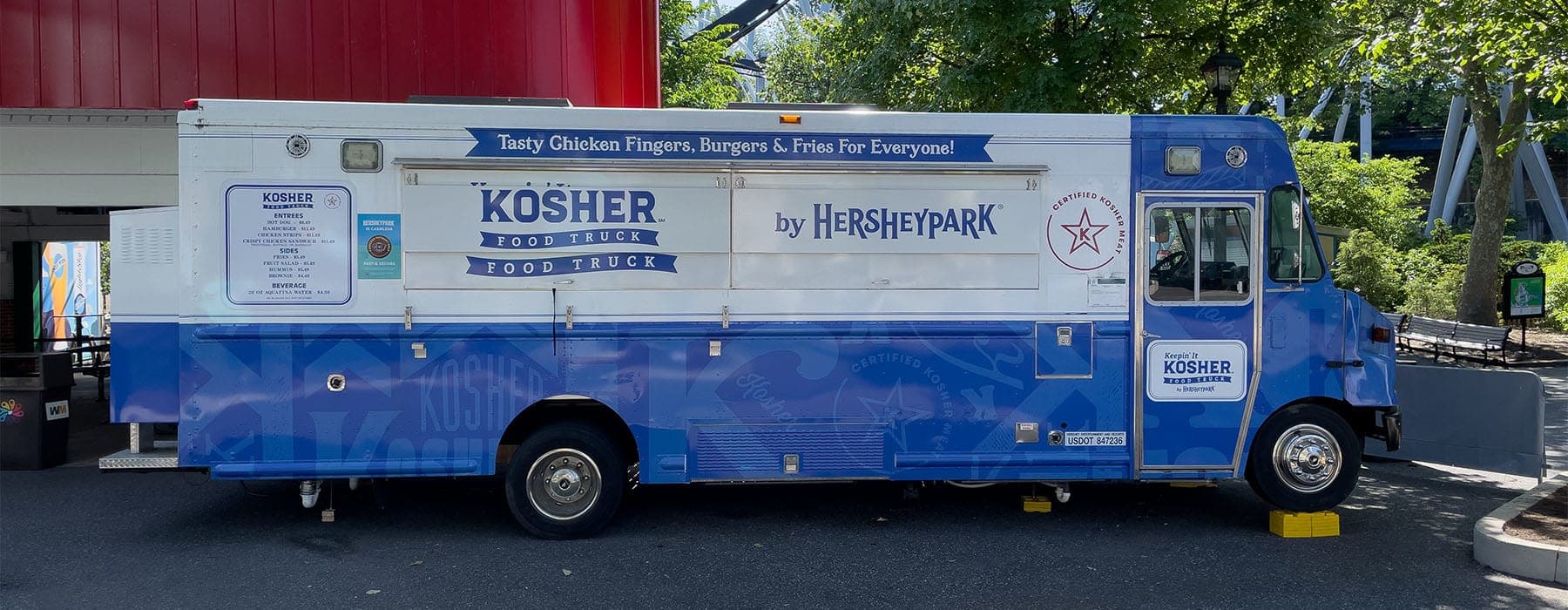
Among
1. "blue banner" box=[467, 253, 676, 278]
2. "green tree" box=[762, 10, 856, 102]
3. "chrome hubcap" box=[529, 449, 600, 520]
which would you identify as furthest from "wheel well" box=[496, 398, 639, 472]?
"green tree" box=[762, 10, 856, 102]

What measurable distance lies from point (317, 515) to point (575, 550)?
2.10 metres

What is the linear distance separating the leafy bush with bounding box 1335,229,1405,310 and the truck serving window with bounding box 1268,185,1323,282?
19.7 metres

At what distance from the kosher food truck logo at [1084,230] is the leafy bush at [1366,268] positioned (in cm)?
2039

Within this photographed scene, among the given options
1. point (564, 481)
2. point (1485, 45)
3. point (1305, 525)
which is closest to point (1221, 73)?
point (1485, 45)

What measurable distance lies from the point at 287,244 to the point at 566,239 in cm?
168

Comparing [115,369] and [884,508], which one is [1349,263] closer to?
[884,508]

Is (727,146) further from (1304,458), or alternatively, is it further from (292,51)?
(292,51)

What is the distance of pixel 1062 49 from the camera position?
10906mm

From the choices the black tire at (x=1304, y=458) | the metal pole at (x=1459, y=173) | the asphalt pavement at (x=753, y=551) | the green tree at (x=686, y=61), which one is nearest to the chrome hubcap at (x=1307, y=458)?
the black tire at (x=1304, y=458)

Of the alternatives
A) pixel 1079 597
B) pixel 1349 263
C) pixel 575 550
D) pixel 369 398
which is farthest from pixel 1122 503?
pixel 1349 263

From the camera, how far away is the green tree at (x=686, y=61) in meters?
19.4

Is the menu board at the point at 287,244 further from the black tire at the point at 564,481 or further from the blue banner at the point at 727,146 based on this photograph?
the black tire at the point at 564,481

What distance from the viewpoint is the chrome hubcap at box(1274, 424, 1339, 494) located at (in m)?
6.78

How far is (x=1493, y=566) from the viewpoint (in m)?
6.11
